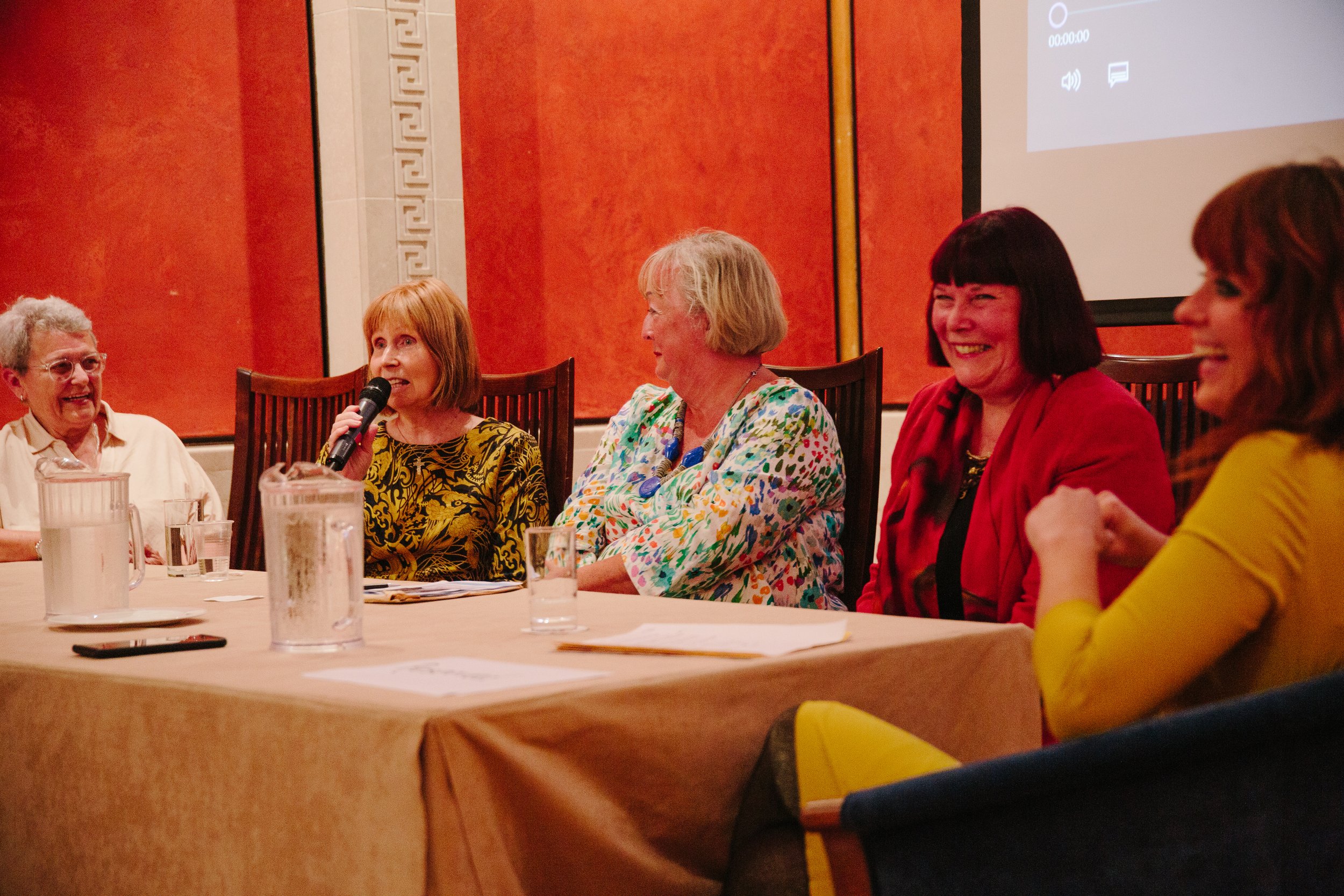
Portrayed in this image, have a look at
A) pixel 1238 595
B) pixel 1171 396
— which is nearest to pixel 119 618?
pixel 1238 595

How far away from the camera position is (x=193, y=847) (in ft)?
4.07

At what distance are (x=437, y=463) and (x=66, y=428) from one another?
899 mm

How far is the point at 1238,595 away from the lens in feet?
3.48

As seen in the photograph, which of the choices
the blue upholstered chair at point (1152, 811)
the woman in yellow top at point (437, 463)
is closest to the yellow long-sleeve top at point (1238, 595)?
the blue upholstered chair at point (1152, 811)

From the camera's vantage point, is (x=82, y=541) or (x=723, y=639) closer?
(x=723, y=639)

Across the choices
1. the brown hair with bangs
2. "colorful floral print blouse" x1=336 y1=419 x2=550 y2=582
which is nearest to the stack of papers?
"colorful floral print blouse" x1=336 y1=419 x2=550 y2=582

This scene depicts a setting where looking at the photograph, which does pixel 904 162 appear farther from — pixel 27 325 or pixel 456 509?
pixel 27 325

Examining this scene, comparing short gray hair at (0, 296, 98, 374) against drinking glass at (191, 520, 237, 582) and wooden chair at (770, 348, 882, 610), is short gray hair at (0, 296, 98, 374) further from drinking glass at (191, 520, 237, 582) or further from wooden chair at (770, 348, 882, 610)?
wooden chair at (770, 348, 882, 610)

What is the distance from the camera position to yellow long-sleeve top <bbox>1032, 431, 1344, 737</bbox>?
106 centimetres

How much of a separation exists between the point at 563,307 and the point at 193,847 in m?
3.82

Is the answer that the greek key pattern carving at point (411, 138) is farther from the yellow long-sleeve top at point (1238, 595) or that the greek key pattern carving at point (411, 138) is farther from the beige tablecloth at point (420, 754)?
the yellow long-sleeve top at point (1238, 595)

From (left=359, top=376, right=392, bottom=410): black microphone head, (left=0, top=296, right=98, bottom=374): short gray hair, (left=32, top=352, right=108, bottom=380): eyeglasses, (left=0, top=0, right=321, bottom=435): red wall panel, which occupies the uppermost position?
(left=0, top=0, right=321, bottom=435): red wall panel

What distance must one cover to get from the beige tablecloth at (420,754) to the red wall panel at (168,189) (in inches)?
110

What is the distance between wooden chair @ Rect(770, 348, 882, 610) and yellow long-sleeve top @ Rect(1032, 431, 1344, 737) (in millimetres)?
1319
